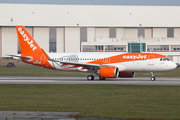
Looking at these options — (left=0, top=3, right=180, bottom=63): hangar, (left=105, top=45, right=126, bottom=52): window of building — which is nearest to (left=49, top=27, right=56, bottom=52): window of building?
(left=0, top=3, right=180, bottom=63): hangar

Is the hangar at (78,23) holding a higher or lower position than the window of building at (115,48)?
higher

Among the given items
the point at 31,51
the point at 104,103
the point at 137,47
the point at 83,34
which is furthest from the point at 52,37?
the point at 104,103

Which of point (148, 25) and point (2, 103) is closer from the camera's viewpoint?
point (2, 103)

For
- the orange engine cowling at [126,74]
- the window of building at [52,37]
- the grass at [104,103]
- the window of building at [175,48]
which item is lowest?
the grass at [104,103]

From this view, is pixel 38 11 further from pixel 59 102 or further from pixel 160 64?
pixel 59 102

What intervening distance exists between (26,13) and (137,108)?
95.6 metres

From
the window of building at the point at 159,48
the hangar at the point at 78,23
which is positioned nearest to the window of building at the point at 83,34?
the hangar at the point at 78,23

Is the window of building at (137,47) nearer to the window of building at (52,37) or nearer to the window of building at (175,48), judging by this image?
the window of building at (175,48)

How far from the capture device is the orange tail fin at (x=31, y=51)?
148 ft

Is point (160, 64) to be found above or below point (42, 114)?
above

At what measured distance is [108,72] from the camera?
4047 centimetres

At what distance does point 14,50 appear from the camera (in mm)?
107438

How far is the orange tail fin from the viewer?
4500cm

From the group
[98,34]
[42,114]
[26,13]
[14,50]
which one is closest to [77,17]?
[98,34]
